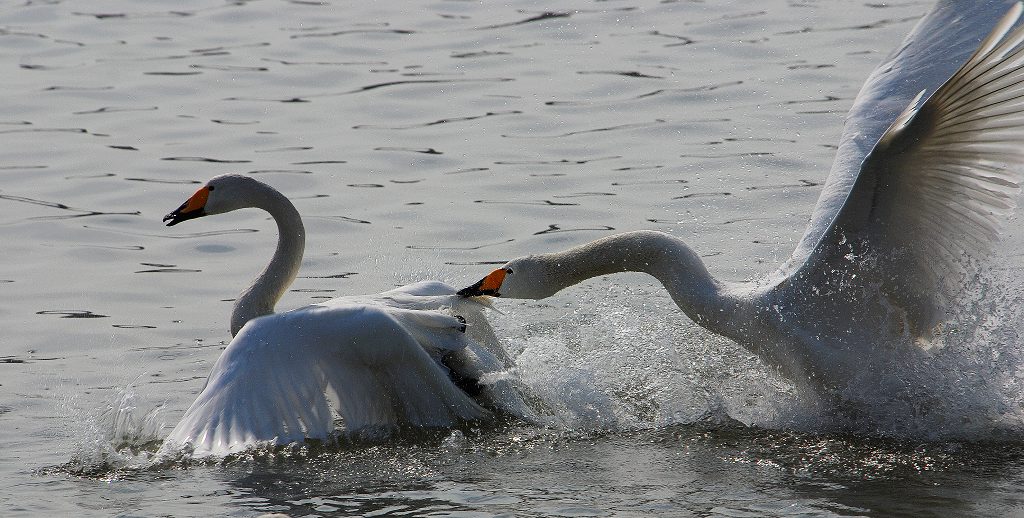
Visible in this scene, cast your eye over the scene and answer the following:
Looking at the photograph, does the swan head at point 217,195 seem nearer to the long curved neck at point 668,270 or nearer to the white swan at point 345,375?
the white swan at point 345,375

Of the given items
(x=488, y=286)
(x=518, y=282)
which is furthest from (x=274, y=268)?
(x=518, y=282)

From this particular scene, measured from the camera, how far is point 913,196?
6508mm

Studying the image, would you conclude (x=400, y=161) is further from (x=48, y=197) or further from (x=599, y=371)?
(x=599, y=371)

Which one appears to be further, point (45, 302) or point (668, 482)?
point (45, 302)

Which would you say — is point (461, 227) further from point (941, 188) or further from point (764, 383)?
point (941, 188)

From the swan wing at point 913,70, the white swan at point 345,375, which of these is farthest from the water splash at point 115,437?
the swan wing at point 913,70

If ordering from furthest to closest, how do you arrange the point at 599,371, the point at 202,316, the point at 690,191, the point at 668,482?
1. the point at 690,191
2. the point at 202,316
3. the point at 599,371
4. the point at 668,482

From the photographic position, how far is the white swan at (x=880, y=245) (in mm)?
6301

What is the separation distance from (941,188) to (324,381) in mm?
2718

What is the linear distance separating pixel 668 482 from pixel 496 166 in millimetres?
5382

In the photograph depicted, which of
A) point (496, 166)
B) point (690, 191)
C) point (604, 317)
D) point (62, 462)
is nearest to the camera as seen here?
point (62, 462)

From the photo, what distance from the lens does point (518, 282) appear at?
759 centimetres

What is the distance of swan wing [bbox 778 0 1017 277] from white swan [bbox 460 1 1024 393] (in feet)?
0.04

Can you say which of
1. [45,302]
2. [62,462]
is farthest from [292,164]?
[62,462]
